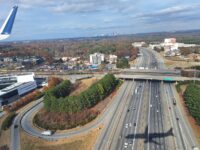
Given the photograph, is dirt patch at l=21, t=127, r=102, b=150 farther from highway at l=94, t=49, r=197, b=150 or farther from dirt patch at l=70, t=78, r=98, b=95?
dirt patch at l=70, t=78, r=98, b=95

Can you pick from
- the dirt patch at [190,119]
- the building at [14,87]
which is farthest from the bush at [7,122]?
the dirt patch at [190,119]

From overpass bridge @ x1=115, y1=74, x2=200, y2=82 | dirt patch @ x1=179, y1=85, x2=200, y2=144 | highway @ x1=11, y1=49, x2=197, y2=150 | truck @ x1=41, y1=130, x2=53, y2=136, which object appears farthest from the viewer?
overpass bridge @ x1=115, y1=74, x2=200, y2=82

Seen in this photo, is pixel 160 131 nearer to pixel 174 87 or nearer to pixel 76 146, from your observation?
pixel 76 146

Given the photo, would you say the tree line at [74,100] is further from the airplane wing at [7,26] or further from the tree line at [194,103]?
the airplane wing at [7,26]

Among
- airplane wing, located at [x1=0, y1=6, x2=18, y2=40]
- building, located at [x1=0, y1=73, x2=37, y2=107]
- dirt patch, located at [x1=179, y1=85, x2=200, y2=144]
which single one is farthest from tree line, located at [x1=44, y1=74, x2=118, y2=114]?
airplane wing, located at [x1=0, y1=6, x2=18, y2=40]

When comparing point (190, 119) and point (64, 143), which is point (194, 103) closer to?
point (190, 119)

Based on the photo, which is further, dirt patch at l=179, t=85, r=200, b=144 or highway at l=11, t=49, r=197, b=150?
dirt patch at l=179, t=85, r=200, b=144
